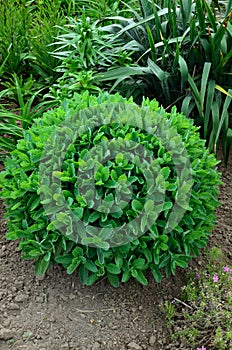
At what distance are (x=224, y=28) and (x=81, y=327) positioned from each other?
5.74ft

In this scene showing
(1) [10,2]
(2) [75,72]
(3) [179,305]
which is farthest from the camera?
(1) [10,2]

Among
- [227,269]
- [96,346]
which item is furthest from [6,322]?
[227,269]

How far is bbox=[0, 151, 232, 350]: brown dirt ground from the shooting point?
236 centimetres

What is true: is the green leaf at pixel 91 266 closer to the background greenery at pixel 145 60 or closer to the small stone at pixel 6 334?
the small stone at pixel 6 334

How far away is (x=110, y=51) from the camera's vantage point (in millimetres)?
3441

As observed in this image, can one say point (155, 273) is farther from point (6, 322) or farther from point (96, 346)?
point (6, 322)

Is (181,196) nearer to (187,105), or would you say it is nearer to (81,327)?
(81,327)

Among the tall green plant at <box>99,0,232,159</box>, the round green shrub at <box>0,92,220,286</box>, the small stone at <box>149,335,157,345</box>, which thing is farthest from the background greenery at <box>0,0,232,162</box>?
the small stone at <box>149,335,157,345</box>

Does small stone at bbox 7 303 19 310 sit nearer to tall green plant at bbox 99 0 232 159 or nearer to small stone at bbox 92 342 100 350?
small stone at bbox 92 342 100 350

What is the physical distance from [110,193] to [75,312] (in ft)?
1.98

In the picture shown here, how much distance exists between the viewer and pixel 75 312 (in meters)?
2.46

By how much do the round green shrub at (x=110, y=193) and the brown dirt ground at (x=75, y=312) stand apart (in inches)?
4.7

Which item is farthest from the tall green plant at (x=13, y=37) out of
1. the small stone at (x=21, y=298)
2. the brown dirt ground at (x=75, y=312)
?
the small stone at (x=21, y=298)

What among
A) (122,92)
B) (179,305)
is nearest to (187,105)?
(122,92)
